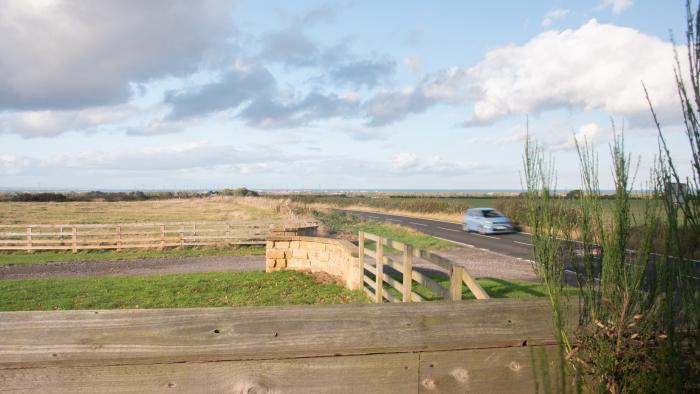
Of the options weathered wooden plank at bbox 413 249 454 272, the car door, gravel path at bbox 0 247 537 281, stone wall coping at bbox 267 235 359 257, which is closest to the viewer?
weathered wooden plank at bbox 413 249 454 272

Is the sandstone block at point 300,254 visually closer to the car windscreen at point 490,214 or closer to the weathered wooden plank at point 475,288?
the weathered wooden plank at point 475,288

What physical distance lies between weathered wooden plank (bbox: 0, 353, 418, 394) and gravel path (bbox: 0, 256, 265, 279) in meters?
12.9

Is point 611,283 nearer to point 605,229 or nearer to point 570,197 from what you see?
point 605,229

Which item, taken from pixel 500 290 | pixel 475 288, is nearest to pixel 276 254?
pixel 500 290

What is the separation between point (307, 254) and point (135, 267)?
720 centimetres

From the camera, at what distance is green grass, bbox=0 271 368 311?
8.97m

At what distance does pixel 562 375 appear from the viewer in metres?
1.96

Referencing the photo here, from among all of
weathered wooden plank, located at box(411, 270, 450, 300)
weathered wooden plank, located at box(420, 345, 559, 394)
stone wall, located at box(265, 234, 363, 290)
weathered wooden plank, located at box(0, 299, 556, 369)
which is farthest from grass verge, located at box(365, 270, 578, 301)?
weathered wooden plank, located at box(0, 299, 556, 369)

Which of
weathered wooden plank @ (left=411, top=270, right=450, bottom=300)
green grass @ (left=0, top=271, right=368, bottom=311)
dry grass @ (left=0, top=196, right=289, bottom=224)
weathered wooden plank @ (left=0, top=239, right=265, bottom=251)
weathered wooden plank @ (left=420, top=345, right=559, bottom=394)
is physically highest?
weathered wooden plank @ (left=420, top=345, right=559, bottom=394)

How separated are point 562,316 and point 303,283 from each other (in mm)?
8856

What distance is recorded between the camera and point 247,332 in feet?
5.69

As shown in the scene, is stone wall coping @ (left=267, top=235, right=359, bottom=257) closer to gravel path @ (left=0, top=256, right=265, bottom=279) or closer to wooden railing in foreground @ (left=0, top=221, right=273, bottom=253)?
A: gravel path @ (left=0, top=256, right=265, bottom=279)

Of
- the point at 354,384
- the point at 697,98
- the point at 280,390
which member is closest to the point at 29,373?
the point at 280,390

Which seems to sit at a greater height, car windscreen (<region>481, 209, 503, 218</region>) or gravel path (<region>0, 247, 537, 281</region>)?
car windscreen (<region>481, 209, 503, 218</region>)
